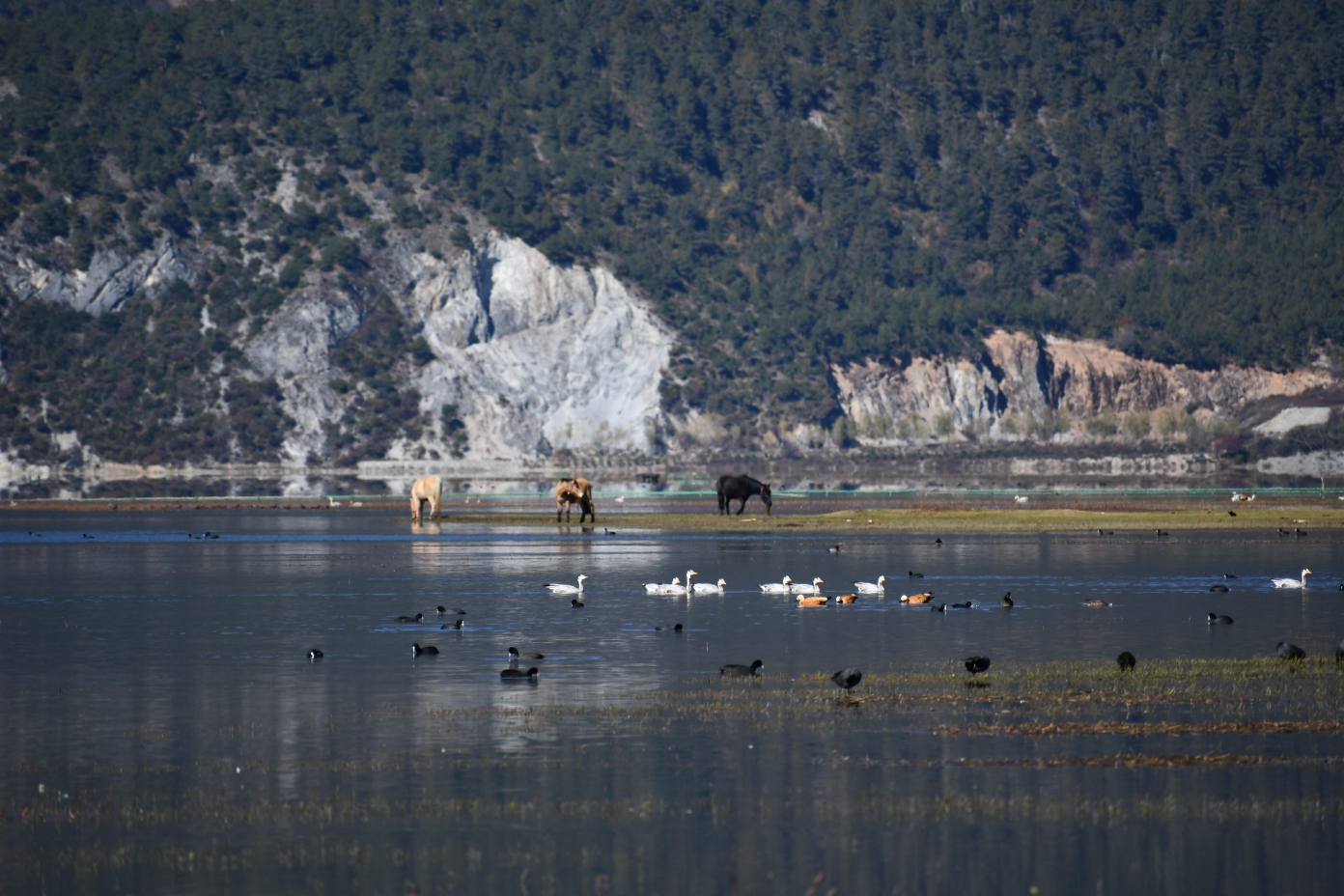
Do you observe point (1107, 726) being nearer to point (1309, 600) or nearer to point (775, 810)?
point (775, 810)

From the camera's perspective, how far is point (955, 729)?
23.9 meters

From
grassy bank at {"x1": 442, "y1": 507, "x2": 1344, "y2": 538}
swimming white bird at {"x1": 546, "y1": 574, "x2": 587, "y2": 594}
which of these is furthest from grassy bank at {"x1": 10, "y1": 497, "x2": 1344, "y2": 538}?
swimming white bird at {"x1": 546, "y1": 574, "x2": 587, "y2": 594}

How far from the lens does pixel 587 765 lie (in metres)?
21.6

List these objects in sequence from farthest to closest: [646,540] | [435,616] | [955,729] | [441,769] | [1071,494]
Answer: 1. [1071,494]
2. [646,540]
3. [435,616]
4. [955,729]
5. [441,769]

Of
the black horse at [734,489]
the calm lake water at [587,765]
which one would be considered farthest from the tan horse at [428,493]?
the calm lake water at [587,765]

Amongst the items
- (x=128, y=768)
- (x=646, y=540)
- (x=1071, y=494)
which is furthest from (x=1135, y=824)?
(x=1071, y=494)

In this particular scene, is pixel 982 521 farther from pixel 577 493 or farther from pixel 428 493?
pixel 428 493

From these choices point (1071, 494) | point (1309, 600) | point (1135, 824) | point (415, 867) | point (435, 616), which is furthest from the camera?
point (1071, 494)

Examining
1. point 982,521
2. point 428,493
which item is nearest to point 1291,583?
point 982,521

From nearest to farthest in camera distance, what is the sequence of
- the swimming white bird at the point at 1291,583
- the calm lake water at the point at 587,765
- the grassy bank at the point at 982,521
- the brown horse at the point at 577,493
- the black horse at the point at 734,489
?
the calm lake water at the point at 587,765 < the swimming white bird at the point at 1291,583 < the grassy bank at the point at 982,521 < the brown horse at the point at 577,493 < the black horse at the point at 734,489

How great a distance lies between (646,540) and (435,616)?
3510 cm

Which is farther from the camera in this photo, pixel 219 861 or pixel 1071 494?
pixel 1071 494

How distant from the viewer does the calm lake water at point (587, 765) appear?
17.1 metres

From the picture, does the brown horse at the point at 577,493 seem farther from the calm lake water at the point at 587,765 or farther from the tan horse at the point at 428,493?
the calm lake water at the point at 587,765
